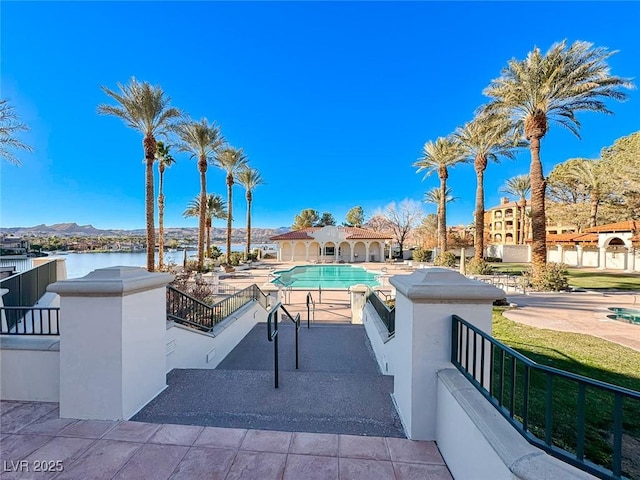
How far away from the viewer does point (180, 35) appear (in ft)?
42.6

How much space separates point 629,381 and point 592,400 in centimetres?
137

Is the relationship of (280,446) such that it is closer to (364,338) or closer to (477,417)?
(477,417)

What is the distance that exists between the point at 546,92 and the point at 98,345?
62.7 feet

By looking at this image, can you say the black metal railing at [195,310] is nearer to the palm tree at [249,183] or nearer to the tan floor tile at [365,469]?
the tan floor tile at [365,469]

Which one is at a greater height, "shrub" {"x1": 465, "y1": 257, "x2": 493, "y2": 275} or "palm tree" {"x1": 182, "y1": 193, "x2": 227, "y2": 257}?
"palm tree" {"x1": 182, "y1": 193, "x2": 227, "y2": 257}

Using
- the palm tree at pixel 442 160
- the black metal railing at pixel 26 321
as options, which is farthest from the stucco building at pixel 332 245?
the black metal railing at pixel 26 321

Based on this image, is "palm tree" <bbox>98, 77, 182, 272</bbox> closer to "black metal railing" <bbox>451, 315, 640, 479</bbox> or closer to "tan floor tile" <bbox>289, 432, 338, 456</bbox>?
"tan floor tile" <bbox>289, 432, 338, 456</bbox>

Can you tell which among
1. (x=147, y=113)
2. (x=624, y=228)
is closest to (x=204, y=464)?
(x=147, y=113)

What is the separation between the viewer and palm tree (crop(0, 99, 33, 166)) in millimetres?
12480

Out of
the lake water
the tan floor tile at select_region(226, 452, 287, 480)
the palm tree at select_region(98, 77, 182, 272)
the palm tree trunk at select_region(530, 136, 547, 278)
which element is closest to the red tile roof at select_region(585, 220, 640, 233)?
the palm tree trunk at select_region(530, 136, 547, 278)

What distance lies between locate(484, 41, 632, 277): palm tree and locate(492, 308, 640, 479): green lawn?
10264mm

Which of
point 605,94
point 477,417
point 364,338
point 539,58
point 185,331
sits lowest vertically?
point 364,338

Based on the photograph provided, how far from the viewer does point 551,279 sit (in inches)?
579

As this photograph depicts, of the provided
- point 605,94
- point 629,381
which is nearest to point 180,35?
point 629,381
